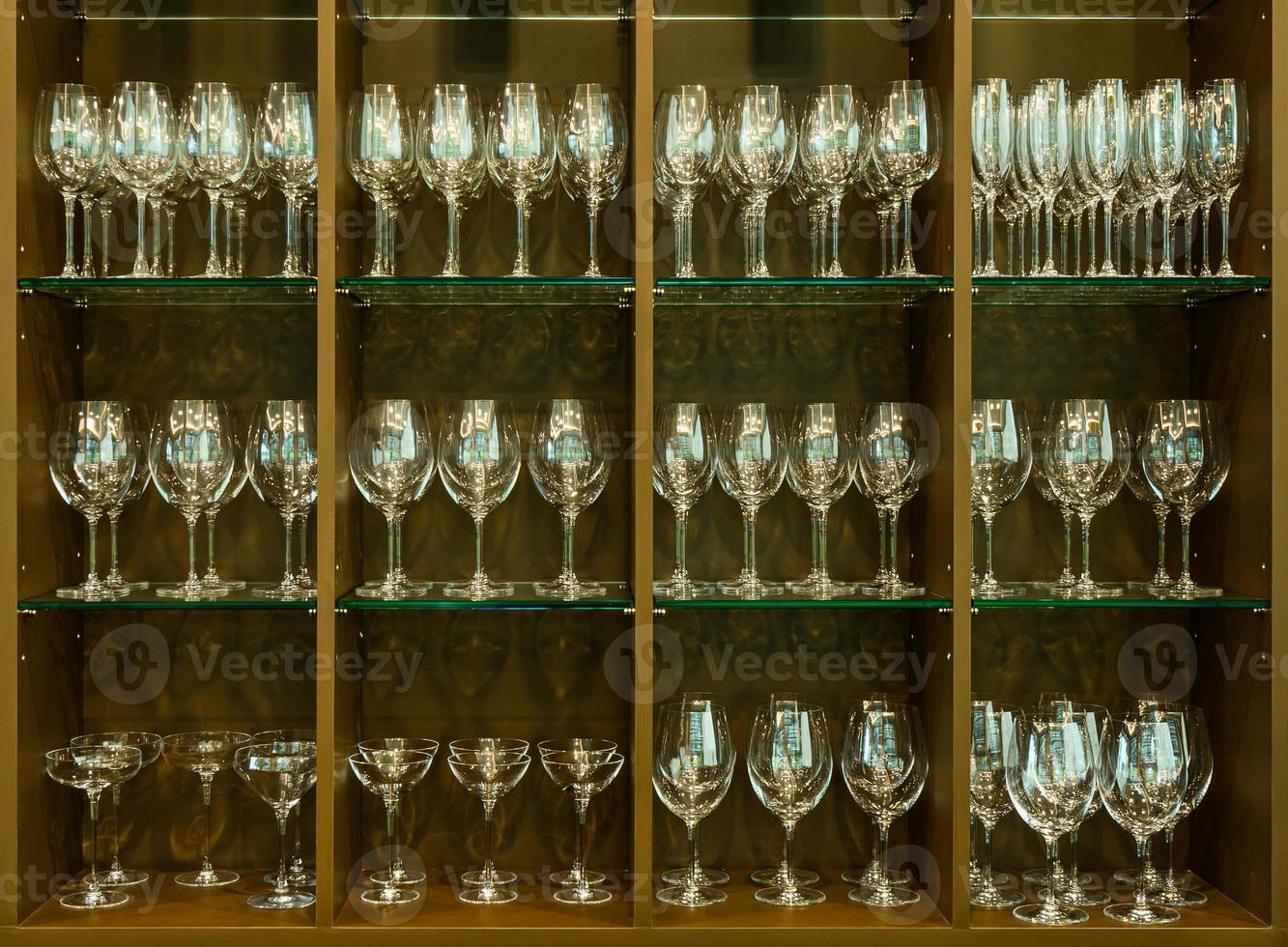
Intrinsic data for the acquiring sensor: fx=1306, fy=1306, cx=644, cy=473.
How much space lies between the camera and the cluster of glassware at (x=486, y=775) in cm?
214

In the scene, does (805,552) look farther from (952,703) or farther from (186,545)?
(186,545)

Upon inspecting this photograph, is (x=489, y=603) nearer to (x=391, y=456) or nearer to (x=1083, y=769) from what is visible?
(x=391, y=456)

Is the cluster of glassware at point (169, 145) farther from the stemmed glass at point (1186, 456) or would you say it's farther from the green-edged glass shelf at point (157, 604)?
the stemmed glass at point (1186, 456)

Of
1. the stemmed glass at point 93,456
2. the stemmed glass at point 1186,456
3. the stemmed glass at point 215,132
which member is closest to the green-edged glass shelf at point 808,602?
the stemmed glass at point 1186,456

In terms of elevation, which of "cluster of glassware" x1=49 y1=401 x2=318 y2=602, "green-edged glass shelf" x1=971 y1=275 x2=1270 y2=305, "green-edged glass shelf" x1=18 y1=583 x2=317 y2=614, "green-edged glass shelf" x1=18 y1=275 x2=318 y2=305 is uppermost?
"green-edged glass shelf" x1=971 y1=275 x2=1270 y2=305

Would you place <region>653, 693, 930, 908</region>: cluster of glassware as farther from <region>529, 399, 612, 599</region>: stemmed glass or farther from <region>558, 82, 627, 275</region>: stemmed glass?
<region>558, 82, 627, 275</region>: stemmed glass

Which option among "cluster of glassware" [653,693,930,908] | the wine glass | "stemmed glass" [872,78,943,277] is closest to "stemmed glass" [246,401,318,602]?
"cluster of glassware" [653,693,930,908]

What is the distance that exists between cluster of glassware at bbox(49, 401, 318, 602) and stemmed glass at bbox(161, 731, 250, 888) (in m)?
0.27

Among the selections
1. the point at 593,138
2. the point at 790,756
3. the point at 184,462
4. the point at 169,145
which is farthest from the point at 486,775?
the point at 169,145

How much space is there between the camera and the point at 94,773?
2.15m

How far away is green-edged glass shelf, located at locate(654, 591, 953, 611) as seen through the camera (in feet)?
6.93

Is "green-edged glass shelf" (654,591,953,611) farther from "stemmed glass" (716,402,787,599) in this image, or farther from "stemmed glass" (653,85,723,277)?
"stemmed glass" (653,85,723,277)

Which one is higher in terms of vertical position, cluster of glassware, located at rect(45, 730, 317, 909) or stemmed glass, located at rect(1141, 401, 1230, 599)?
stemmed glass, located at rect(1141, 401, 1230, 599)

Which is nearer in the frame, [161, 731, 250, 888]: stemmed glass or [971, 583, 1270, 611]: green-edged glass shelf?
[971, 583, 1270, 611]: green-edged glass shelf
